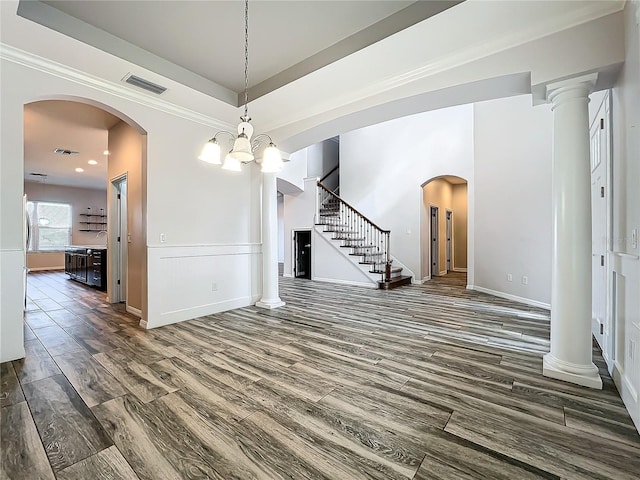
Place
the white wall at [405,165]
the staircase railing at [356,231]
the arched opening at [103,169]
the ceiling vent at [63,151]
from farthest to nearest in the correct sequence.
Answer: the staircase railing at [356,231]
the white wall at [405,165]
the ceiling vent at [63,151]
the arched opening at [103,169]

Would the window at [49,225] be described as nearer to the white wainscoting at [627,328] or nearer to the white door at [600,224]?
the white wainscoting at [627,328]

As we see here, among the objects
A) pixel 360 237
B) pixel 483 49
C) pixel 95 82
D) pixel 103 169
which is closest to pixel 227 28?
pixel 95 82

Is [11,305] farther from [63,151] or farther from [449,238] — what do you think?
[449,238]

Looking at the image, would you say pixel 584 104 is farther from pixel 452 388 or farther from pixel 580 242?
pixel 452 388

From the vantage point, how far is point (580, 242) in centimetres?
227

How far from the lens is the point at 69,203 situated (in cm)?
1030

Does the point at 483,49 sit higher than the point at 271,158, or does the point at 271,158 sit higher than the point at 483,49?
the point at 483,49

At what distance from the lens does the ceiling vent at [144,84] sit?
312cm

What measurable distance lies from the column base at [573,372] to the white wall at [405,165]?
4415 millimetres

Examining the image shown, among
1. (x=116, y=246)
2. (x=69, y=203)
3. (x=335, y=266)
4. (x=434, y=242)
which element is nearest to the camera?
(x=116, y=246)

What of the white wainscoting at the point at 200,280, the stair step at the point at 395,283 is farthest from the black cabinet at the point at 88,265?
the stair step at the point at 395,283

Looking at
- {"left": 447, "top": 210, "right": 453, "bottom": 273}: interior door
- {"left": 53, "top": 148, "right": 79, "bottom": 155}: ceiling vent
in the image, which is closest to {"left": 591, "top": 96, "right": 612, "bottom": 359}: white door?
{"left": 447, "top": 210, "right": 453, "bottom": 273}: interior door

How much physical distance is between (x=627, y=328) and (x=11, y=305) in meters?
5.09

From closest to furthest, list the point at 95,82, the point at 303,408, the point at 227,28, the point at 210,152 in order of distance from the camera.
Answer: the point at 303,408 → the point at 210,152 → the point at 227,28 → the point at 95,82
